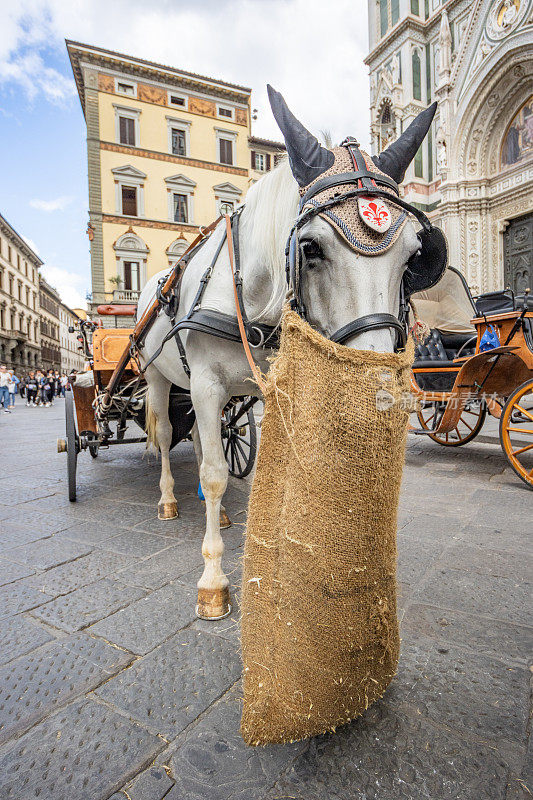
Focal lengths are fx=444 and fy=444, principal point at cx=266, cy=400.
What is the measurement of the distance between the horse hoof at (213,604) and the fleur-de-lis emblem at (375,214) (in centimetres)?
154

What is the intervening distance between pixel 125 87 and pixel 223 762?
31.9 metres

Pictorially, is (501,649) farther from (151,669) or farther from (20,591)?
(20,591)

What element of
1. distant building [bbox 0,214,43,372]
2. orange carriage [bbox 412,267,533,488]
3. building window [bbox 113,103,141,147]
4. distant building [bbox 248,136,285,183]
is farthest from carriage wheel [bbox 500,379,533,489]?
distant building [bbox 0,214,43,372]

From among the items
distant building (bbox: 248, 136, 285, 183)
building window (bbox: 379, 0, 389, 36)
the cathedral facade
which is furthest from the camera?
distant building (bbox: 248, 136, 285, 183)

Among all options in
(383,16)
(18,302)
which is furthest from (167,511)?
(18,302)

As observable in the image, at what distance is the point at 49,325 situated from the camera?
6619 centimetres

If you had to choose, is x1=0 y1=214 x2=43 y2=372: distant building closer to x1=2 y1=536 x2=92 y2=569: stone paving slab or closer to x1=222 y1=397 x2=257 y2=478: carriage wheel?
x1=222 y1=397 x2=257 y2=478: carriage wheel

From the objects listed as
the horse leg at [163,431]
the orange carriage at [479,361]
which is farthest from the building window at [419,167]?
the horse leg at [163,431]

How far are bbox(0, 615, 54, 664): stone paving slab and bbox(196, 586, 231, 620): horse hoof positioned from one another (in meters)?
0.58

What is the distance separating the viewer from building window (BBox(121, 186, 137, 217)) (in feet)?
84.9

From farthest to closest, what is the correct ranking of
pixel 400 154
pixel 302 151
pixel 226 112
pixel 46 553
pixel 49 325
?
pixel 49 325
pixel 226 112
pixel 46 553
pixel 400 154
pixel 302 151

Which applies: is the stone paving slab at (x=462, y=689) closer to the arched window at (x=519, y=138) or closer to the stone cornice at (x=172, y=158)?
the arched window at (x=519, y=138)

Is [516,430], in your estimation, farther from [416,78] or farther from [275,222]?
[416,78]

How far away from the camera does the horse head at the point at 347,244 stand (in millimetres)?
1144
